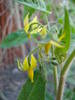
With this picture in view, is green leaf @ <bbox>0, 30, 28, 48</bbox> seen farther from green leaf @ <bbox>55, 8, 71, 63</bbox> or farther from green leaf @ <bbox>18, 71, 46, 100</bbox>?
green leaf @ <bbox>18, 71, 46, 100</bbox>

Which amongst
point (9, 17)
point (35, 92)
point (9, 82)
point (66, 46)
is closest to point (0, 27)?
point (9, 17)

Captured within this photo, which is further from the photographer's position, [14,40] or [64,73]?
[64,73]

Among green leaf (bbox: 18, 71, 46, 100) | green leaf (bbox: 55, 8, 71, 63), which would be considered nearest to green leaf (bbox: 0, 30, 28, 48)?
green leaf (bbox: 55, 8, 71, 63)

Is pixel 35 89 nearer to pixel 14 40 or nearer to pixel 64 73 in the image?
pixel 64 73

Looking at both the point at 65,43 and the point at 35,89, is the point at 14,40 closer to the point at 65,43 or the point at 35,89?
the point at 65,43

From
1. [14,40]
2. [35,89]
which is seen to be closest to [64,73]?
[35,89]

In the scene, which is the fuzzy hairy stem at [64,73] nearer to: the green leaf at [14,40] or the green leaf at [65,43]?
the green leaf at [65,43]

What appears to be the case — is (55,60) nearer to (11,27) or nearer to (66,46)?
(66,46)

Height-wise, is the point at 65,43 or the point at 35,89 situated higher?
the point at 65,43
